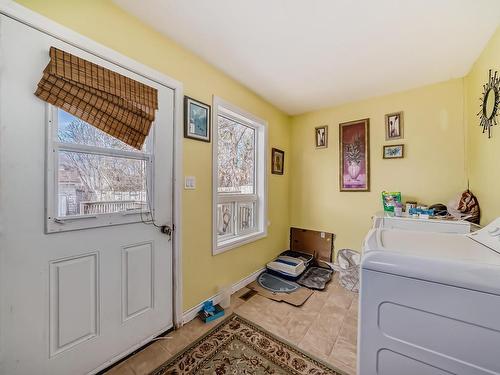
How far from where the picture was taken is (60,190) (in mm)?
1116

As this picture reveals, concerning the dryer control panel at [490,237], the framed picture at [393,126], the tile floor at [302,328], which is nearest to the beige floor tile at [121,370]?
the tile floor at [302,328]

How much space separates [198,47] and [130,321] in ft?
7.03

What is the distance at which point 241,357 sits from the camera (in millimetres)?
1388

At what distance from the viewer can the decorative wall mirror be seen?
143 cm

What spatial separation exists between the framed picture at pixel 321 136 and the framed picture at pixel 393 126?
0.72m

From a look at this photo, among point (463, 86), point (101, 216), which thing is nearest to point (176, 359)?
point (101, 216)

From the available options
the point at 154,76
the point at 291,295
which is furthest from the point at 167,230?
the point at 291,295

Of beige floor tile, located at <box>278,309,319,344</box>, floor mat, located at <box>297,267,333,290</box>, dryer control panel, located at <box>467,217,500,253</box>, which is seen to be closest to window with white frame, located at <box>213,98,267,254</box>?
floor mat, located at <box>297,267,333,290</box>

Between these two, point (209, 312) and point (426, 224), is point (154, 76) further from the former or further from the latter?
point (426, 224)

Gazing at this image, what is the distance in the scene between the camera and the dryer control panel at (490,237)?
86 cm

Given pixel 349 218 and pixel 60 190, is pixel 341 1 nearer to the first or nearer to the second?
pixel 60 190

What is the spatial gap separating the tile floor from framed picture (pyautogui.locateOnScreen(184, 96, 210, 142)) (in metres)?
1.61

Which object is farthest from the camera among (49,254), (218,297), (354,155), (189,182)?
(354,155)

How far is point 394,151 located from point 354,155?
0.43 metres
